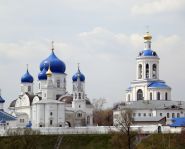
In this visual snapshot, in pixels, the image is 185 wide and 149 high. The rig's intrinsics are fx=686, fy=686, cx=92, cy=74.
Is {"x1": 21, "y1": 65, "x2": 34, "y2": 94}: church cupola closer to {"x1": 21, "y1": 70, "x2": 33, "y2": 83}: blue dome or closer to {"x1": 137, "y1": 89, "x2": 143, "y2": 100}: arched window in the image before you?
{"x1": 21, "y1": 70, "x2": 33, "y2": 83}: blue dome

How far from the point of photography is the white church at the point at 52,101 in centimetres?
6431

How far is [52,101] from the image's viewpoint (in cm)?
6450

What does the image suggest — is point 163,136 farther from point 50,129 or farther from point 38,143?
point 50,129

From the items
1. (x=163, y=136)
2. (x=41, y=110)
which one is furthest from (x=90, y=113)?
(x=163, y=136)

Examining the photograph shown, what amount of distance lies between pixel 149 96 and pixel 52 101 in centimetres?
1109

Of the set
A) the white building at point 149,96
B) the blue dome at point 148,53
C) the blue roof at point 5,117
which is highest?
the blue dome at point 148,53

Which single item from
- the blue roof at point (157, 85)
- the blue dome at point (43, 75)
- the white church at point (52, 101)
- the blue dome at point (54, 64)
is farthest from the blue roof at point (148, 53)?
the blue dome at point (43, 75)

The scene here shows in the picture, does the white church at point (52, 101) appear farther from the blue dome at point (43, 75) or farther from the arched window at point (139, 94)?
the arched window at point (139, 94)

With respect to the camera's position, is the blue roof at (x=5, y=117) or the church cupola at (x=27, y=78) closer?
the blue roof at (x=5, y=117)

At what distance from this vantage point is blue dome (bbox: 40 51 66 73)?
229 ft

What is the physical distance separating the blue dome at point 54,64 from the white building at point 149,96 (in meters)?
7.00

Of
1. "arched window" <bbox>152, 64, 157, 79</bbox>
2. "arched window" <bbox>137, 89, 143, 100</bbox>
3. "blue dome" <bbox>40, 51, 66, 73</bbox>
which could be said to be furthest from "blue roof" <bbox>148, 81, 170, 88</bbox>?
"blue dome" <bbox>40, 51, 66, 73</bbox>

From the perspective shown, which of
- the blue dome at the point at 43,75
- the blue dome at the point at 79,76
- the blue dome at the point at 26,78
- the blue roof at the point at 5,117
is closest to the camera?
the blue roof at the point at 5,117

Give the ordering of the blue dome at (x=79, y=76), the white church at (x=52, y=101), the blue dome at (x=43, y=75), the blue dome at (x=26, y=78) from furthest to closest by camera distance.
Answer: the blue dome at (x=26, y=78) → the blue dome at (x=79, y=76) → the blue dome at (x=43, y=75) → the white church at (x=52, y=101)
